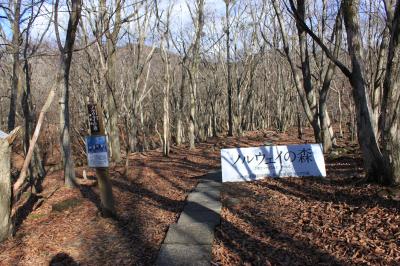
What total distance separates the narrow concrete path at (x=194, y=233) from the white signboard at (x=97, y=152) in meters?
1.55

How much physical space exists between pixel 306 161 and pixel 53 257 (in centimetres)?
529

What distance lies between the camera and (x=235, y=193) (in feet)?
24.9

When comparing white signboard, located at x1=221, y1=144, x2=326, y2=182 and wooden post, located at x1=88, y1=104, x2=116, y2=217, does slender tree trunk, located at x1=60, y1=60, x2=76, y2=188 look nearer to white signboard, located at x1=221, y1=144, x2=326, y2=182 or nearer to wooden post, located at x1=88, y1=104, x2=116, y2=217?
wooden post, located at x1=88, y1=104, x2=116, y2=217

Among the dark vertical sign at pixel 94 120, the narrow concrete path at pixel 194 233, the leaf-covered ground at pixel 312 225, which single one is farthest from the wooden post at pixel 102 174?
the leaf-covered ground at pixel 312 225

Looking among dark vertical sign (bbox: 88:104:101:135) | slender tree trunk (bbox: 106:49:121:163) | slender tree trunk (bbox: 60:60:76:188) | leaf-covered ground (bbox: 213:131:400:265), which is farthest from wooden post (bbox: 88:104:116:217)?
slender tree trunk (bbox: 106:49:121:163)

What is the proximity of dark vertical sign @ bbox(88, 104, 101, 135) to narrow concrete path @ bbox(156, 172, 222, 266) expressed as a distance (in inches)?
78.6

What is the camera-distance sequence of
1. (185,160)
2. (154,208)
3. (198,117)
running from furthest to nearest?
(198,117), (185,160), (154,208)

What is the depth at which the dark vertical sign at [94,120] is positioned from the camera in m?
6.18

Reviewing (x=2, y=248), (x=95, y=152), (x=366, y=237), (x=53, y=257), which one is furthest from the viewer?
(x=95, y=152)

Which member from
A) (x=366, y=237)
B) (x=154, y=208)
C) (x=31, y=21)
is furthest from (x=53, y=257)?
(x=31, y=21)

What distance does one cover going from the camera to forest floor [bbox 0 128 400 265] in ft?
15.4

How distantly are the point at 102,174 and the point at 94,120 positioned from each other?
0.91 meters

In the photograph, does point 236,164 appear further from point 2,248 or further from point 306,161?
point 2,248

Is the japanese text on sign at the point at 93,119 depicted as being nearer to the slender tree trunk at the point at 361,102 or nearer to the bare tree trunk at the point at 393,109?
the slender tree trunk at the point at 361,102
